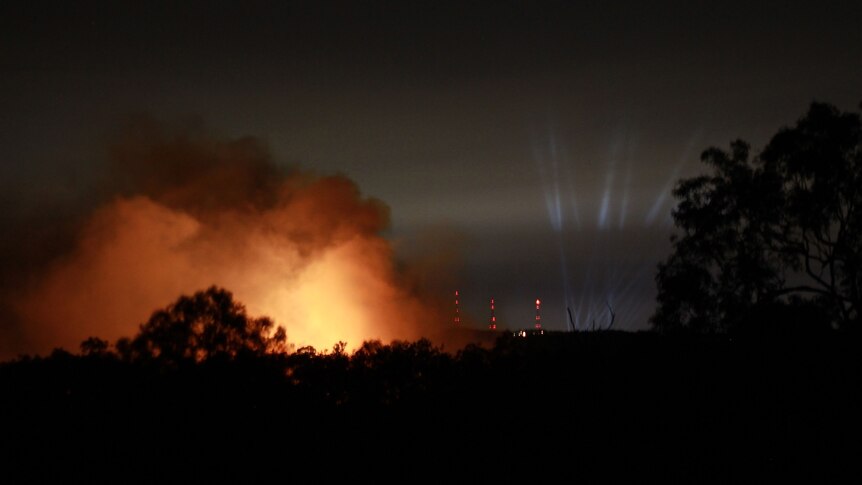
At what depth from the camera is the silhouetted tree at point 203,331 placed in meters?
17.4

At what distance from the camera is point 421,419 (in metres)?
13.8

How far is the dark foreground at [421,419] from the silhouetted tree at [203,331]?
2.56 meters

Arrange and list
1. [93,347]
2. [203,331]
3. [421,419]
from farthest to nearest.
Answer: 1. [203,331]
2. [93,347]
3. [421,419]

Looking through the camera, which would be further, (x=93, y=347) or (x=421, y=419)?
(x=93, y=347)

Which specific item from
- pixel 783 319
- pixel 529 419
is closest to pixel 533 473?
pixel 529 419

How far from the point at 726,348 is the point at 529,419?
15.3 feet

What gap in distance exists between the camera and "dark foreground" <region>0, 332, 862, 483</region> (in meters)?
13.1

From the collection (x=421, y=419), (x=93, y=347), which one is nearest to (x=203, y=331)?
(x=93, y=347)

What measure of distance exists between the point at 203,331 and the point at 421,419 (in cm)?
681

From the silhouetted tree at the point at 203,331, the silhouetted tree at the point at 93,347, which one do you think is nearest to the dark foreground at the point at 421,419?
the silhouetted tree at the point at 93,347

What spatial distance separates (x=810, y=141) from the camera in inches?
1002

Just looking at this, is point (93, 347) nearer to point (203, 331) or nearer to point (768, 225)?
point (203, 331)

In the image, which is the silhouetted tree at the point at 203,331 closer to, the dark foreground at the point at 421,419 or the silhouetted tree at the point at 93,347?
the silhouetted tree at the point at 93,347

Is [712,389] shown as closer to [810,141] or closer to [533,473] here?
[533,473]
